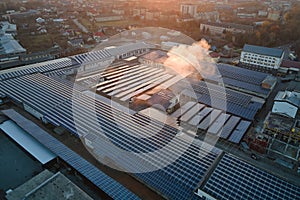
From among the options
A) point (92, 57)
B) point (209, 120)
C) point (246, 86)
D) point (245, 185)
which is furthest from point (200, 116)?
point (92, 57)

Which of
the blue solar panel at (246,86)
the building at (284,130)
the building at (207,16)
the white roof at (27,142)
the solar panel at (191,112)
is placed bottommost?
the building at (284,130)

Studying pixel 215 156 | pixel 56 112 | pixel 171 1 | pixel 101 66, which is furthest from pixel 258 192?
pixel 171 1

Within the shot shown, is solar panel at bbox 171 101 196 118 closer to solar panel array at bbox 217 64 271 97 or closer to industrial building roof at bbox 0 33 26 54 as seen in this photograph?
solar panel array at bbox 217 64 271 97

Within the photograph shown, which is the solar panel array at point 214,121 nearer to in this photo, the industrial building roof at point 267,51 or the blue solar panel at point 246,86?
the blue solar panel at point 246,86

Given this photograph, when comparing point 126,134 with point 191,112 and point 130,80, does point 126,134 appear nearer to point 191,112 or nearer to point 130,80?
point 191,112

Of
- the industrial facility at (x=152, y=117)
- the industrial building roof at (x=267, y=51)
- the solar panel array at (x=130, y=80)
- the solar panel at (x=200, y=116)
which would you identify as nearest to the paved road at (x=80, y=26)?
the industrial facility at (x=152, y=117)

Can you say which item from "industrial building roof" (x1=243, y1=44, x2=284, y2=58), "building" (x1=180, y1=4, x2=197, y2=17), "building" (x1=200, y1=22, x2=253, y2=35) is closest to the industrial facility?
"industrial building roof" (x1=243, y1=44, x2=284, y2=58)

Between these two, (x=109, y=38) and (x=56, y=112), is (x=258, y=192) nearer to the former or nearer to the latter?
(x=56, y=112)
